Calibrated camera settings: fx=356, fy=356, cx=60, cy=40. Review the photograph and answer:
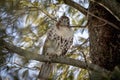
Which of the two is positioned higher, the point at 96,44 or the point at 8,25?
the point at 8,25

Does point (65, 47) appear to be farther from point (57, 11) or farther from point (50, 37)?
point (57, 11)

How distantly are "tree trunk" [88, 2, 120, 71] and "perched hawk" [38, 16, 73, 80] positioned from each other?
253mm

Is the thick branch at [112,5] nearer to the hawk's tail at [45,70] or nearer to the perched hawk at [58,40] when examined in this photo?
the perched hawk at [58,40]

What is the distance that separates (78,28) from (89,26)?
53 centimetres

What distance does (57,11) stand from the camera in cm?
419

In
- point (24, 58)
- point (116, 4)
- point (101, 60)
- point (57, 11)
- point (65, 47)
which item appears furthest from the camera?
point (57, 11)

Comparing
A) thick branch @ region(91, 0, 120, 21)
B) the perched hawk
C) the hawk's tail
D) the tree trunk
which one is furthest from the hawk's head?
thick branch @ region(91, 0, 120, 21)

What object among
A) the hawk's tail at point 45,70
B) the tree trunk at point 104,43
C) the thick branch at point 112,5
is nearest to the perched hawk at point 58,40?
the hawk's tail at point 45,70

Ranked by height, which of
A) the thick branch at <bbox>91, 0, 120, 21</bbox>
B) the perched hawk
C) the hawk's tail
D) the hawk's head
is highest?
the thick branch at <bbox>91, 0, 120, 21</bbox>

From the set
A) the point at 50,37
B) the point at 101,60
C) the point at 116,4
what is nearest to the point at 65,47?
the point at 50,37

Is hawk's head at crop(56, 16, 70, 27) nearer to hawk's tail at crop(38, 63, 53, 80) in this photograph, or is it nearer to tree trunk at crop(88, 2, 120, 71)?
tree trunk at crop(88, 2, 120, 71)

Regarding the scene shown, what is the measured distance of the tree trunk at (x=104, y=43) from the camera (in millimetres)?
3584

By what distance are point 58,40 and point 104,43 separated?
488 mm

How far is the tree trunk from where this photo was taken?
358cm
